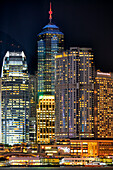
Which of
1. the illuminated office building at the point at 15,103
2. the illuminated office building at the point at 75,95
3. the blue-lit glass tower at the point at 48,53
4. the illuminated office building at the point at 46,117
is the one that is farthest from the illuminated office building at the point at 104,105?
the illuminated office building at the point at 15,103

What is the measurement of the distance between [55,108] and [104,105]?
6.72 meters

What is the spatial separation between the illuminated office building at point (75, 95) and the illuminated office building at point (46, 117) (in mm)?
4516

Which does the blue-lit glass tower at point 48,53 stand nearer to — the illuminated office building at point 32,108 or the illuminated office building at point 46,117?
the illuminated office building at point 32,108

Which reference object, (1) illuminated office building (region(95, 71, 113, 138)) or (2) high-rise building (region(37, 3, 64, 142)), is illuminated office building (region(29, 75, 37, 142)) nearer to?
(2) high-rise building (region(37, 3, 64, 142))

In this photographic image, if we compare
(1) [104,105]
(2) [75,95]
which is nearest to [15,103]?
(2) [75,95]

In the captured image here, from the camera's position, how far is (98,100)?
4877 inches

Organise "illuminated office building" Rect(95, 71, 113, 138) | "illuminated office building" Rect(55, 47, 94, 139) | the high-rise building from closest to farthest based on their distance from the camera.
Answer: "illuminated office building" Rect(55, 47, 94, 139) < "illuminated office building" Rect(95, 71, 113, 138) < the high-rise building

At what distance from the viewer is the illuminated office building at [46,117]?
126419 mm

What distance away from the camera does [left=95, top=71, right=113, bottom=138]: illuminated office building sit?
123 metres

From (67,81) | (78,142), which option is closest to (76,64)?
(67,81)

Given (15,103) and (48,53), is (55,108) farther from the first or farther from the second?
(48,53)

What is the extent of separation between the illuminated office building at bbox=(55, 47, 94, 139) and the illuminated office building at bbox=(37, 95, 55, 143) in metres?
4.52

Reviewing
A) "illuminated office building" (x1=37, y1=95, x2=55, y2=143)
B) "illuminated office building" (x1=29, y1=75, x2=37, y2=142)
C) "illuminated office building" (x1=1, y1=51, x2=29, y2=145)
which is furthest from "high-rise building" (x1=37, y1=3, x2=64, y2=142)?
"illuminated office building" (x1=37, y1=95, x2=55, y2=143)

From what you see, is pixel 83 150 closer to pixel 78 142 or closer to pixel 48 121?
pixel 78 142
